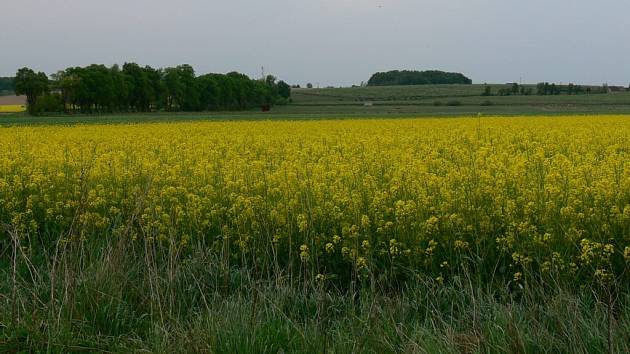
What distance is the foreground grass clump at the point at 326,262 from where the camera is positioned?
4605mm

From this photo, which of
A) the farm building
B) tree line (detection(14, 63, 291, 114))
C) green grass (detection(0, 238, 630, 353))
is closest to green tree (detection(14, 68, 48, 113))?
tree line (detection(14, 63, 291, 114))

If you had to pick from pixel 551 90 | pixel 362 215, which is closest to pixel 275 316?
pixel 362 215

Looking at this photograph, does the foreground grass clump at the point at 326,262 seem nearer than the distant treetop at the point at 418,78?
Yes

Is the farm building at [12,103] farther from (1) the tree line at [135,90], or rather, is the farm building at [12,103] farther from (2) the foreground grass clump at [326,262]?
(2) the foreground grass clump at [326,262]

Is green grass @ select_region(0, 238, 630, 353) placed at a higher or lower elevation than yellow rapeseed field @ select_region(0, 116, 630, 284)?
lower

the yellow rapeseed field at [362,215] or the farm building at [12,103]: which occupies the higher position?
the yellow rapeseed field at [362,215]

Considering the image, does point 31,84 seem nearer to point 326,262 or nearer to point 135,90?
point 135,90

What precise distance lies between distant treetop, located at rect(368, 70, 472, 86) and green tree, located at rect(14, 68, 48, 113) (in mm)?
80176

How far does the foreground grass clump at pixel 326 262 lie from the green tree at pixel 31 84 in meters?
78.2

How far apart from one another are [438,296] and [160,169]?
21.0 ft

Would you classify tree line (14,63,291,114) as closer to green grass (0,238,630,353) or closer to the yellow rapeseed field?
the yellow rapeseed field

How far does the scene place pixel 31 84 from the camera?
81.8m

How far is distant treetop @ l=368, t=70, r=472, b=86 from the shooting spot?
14525cm

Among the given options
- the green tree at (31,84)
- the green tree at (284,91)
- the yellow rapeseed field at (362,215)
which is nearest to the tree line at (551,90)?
the green tree at (284,91)
